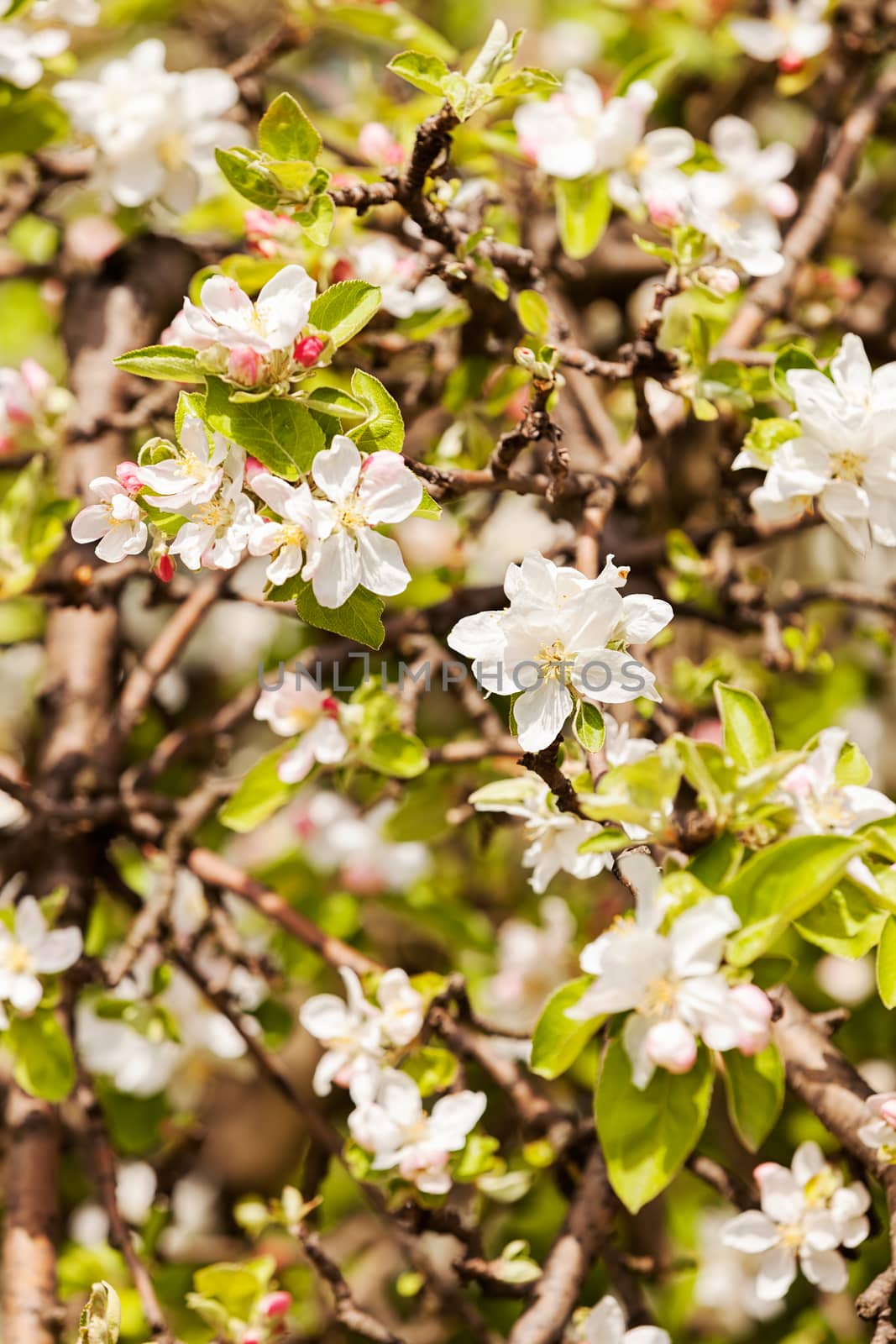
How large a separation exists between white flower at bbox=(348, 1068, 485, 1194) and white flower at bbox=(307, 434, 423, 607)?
476mm

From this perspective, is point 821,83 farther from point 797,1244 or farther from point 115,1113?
point 115,1113

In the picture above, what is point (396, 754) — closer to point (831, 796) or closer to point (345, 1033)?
point (345, 1033)

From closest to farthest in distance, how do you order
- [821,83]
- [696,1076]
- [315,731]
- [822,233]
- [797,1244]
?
[696,1076] < [797,1244] < [315,731] < [822,233] < [821,83]

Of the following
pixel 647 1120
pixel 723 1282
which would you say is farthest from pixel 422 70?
pixel 723 1282

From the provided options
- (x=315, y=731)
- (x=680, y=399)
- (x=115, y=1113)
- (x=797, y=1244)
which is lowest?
(x=115, y=1113)

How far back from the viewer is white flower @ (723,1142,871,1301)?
106 centimetres

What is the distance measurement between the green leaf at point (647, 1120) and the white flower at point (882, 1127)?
17 centimetres

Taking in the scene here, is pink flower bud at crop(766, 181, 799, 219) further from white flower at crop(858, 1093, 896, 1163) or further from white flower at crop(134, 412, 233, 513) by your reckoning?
white flower at crop(858, 1093, 896, 1163)

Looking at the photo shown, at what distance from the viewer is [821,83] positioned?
1908mm

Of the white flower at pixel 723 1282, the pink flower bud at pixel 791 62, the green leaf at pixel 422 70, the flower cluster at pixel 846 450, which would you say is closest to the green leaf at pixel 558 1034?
the flower cluster at pixel 846 450

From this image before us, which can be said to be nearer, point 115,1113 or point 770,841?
point 770,841

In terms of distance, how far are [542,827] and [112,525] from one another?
0.42 meters

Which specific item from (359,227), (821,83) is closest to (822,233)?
(821,83)

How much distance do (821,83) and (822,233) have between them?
1.52ft
